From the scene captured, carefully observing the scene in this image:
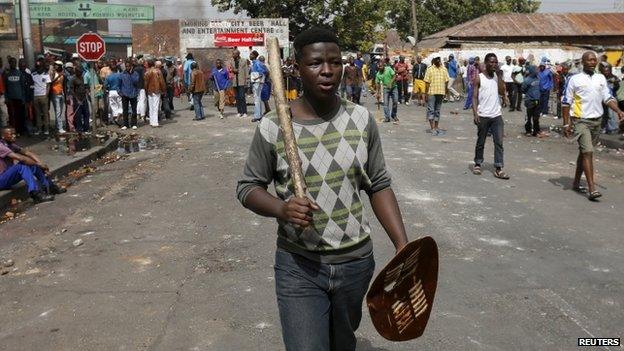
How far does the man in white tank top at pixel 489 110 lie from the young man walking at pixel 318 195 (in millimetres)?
7082

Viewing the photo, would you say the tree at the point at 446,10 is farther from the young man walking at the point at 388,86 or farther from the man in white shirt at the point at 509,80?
the young man walking at the point at 388,86

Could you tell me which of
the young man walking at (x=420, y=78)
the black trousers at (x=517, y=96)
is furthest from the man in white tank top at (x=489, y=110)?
the young man walking at (x=420, y=78)

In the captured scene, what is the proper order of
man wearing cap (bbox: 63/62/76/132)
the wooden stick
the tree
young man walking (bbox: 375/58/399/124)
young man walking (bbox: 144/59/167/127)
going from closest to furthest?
the wooden stick < man wearing cap (bbox: 63/62/76/132) < young man walking (bbox: 375/58/399/124) < young man walking (bbox: 144/59/167/127) < the tree

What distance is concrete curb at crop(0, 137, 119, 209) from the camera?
8.10 metres

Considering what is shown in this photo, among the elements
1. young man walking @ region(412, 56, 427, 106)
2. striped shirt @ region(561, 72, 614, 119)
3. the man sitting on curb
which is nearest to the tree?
young man walking @ region(412, 56, 427, 106)

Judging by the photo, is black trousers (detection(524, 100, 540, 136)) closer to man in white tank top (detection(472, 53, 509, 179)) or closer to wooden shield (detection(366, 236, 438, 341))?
man in white tank top (detection(472, 53, 509, 179))

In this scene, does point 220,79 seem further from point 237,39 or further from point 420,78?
point 237,39

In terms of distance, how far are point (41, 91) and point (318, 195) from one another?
1342 centimetres

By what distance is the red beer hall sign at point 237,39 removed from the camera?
26938 mm

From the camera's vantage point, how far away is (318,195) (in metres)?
2.46

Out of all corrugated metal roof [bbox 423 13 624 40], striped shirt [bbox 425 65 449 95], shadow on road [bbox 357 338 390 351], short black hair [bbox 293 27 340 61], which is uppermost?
corrugated metal roof [bbox 423 13 624 40]

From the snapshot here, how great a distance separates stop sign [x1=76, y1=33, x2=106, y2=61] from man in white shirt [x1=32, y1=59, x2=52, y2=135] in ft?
3.93

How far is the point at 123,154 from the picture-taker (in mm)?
12484

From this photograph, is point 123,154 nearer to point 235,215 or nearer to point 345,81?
point 235,215
